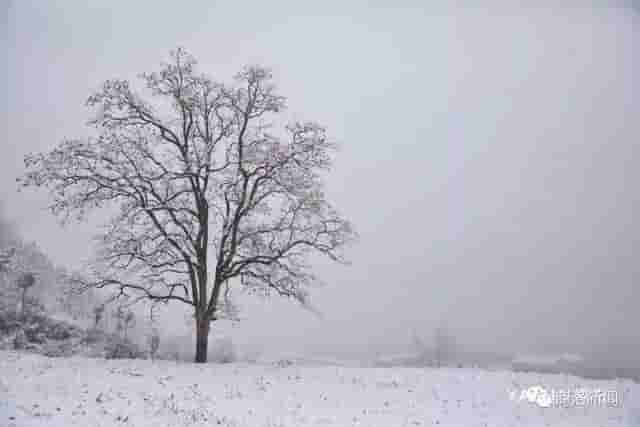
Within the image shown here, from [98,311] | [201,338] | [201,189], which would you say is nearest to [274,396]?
[201,338]

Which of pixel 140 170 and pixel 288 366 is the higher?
pixel 140 170

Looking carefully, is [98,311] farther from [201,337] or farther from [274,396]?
[274,396]

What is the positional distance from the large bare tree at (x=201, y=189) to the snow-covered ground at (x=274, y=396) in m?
4.09

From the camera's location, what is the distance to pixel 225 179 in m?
20.0

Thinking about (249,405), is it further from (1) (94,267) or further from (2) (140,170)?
(2) (140,170)

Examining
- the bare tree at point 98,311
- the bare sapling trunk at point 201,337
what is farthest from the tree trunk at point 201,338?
the bare tree at point 98,311

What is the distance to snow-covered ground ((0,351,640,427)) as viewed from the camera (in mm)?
11617

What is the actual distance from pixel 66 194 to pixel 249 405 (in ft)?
40.6

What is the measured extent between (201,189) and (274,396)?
1053cm

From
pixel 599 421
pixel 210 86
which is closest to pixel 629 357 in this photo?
pixel 599 421

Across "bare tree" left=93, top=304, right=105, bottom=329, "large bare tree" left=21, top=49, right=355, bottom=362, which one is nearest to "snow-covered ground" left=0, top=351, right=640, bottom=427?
"bare tree" left=93, top=304, right=105, bottom=329

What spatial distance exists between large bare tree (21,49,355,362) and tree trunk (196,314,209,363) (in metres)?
0.05

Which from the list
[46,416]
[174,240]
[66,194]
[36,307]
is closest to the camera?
[46,416]

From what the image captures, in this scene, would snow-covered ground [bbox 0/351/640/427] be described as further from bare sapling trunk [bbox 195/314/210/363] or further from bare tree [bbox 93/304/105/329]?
bare tree [bbox 93/304/105/329]
